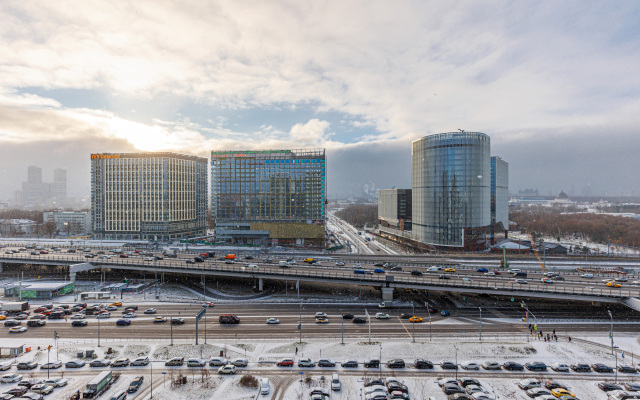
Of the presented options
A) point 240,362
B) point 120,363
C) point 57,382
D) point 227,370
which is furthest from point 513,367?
point 57,382

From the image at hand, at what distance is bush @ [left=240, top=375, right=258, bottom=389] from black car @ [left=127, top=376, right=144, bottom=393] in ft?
31.3

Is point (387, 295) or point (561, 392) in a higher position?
point (387, 295)

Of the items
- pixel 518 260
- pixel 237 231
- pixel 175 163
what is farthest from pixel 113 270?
pixel 518 260

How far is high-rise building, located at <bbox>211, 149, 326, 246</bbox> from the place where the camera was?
369 feet

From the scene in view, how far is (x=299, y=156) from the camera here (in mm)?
115062

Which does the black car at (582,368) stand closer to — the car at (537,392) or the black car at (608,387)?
the black car at (608,387)

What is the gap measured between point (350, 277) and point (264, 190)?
218 ft

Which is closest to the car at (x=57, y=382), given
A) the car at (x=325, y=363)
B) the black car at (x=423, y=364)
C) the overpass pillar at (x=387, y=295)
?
the car at (x=325, y=363)

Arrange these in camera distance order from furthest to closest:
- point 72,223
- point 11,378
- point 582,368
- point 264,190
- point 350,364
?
1. point 72,223
2. point 264,190
3. point 350,364
4. point 582,368
5. point 11,378

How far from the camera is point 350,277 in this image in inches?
2208

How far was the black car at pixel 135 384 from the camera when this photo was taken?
94.3 ft

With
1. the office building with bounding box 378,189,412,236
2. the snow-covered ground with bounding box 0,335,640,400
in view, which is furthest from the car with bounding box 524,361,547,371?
the office building with bounding box 378,189,412,236

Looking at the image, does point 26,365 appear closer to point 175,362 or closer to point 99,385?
point 99,385

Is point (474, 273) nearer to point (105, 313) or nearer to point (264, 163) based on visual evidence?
point (105, 313)
